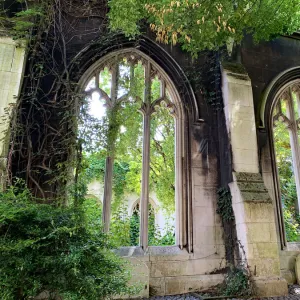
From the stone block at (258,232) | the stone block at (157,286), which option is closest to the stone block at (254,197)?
the stone block at (258,232)

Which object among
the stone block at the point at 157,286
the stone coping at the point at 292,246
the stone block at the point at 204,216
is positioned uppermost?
the stone block at the point at 204,216

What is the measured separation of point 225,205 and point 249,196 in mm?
469

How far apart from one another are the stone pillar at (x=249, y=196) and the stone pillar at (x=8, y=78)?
3.38m

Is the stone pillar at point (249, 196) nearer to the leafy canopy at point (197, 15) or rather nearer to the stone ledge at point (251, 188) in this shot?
the stone ledge at point (251, 188)

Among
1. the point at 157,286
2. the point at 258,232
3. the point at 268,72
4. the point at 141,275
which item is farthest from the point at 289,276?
the point at 268,72

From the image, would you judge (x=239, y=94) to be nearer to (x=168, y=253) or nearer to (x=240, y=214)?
(x=240, y=214)

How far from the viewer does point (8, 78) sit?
4.00 metres

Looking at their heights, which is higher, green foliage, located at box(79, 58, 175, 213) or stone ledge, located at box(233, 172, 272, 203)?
green foliage, located at box(79, 58, 175, 213)

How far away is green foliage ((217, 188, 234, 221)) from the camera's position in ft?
15.2

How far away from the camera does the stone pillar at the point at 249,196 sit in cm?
408

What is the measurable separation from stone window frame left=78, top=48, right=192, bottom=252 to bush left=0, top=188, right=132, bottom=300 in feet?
6.62

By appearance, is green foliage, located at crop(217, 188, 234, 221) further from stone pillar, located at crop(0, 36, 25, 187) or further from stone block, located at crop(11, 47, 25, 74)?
stone block, located at crop(11, 47, 25, 74)

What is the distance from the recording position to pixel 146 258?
4367 millimetres

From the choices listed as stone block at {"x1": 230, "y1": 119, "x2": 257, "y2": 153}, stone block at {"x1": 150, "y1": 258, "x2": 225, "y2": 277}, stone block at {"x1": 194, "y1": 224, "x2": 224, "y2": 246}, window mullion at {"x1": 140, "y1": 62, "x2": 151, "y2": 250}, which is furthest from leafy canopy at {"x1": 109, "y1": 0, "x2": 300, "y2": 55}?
→ stone block at {"x1": 150, "y1": 258, "x2": 225, "y2": 277}
